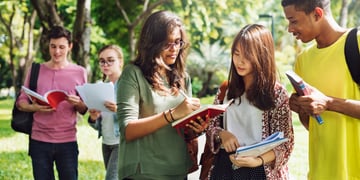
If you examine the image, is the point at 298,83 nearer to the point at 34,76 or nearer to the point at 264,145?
the point at 264,145

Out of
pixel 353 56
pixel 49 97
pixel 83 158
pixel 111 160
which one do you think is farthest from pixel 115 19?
pixel 353 56

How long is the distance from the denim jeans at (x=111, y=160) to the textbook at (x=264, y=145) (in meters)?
2.11

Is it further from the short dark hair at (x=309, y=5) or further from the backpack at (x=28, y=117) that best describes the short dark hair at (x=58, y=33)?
the short dark hair at (x=309, y=5)

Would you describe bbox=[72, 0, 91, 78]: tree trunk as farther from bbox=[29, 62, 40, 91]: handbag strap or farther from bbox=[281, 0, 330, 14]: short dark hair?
bbox=[281, 0, 330, 14]: short dark hair

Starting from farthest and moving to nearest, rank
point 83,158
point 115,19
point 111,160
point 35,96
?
1. point 115,19
2. point 83,158
3. point 111,160
4. point 35,96

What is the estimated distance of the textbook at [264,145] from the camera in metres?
2.72

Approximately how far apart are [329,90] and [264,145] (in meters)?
0.55

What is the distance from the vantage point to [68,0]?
51.9ft

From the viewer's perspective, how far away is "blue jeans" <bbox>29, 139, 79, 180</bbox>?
454 centimetres

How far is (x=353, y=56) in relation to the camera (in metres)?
2.89

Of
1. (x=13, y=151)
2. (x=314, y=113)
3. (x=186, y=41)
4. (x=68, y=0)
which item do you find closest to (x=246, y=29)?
(x=186, y=41)

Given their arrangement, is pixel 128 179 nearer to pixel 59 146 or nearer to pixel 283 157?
pixel 283 157

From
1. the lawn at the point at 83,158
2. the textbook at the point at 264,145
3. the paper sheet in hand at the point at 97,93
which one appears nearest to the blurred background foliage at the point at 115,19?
the textbook at the point at 264,145

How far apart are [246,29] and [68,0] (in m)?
13.4
